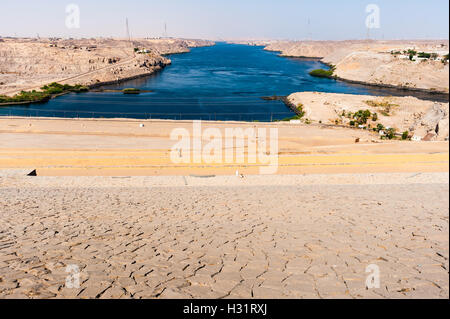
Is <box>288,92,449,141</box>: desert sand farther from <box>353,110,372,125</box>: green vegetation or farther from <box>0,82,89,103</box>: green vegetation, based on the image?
<box>0,82,89,103</box>: green vegetation

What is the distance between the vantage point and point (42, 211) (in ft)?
34.9

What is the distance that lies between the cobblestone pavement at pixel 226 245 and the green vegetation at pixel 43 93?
49.4 meters

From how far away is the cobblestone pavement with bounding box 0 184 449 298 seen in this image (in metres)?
5.57

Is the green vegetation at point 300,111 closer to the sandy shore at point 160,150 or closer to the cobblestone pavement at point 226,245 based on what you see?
the sandy shore at point 160,150

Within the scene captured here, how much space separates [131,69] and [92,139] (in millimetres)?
66605

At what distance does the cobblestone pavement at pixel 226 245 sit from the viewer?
18.3 feet

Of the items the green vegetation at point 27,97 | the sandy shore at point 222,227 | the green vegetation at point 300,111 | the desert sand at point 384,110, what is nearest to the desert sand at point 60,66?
the green vegetation at point 27,97

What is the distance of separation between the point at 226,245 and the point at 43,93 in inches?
2496

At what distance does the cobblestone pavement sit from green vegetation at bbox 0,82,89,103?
49.4 metres

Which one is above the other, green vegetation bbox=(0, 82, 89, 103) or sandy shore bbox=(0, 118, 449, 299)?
green vegetation bbox=(0, 82, 89, 103)

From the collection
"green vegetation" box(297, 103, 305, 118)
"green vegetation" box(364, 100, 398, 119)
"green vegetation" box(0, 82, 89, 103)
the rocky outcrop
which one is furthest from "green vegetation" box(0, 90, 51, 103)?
the rocky outcrop

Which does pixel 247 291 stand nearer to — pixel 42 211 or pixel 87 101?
pixel 42 211

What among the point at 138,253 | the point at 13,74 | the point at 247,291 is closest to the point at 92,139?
the point at 138,253

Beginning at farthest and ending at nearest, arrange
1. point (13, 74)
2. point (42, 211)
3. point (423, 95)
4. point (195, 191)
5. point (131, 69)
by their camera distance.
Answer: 1. point (131, 69)
2. point (13, 74)
3. point (423, 95)
4. point (195, 191)
5. point (42, 211)
